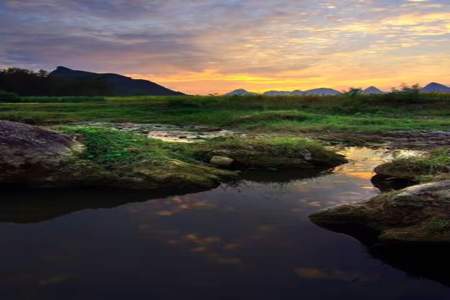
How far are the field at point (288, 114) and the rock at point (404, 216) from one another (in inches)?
709

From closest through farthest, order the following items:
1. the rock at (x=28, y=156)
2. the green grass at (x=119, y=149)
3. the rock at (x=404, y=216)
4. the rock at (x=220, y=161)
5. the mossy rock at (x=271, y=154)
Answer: the rock at (x=404, y=216), the rock at (x=28, y=156), the green grass at (x=119, y=149), the rock at (x=220, y=161), the mossy rock at (x=271, y=154)

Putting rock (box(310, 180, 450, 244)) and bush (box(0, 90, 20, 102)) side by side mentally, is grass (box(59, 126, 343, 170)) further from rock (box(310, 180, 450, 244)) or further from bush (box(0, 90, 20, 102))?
bush (box(0, 90, 20, 102))

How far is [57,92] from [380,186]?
87981mm

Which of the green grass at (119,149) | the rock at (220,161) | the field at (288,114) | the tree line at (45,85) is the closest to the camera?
the green grass at (119,149)

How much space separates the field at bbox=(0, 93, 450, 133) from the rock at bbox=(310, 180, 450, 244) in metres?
18.0

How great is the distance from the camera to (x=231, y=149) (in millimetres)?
16594

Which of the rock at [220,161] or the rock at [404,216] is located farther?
the rock at [220,161]

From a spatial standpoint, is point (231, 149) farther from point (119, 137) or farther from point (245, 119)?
point (245, 119)

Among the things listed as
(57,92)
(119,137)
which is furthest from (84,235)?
(57,92)

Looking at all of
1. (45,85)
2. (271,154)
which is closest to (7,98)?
(45,85)

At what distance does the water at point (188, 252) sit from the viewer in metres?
6.69

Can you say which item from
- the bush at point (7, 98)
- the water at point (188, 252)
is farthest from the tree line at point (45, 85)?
the water at point (188, 252)

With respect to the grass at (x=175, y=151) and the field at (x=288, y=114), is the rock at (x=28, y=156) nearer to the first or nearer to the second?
the grass at (x=175, y=151)

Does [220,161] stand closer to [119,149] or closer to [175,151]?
[175,151]
